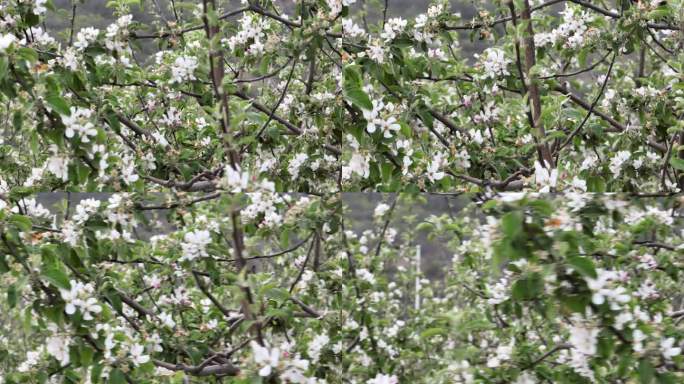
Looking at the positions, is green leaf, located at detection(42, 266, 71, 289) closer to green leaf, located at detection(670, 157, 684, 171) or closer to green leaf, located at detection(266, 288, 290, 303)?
green leaf, located at detection(266, 288, 290, 303)

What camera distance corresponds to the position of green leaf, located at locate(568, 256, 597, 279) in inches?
64.7

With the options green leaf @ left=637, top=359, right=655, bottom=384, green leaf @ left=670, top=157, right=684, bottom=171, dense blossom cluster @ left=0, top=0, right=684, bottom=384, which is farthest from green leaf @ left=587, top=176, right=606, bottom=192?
green leaf @ left=637, top=359, right=655, bottom=384

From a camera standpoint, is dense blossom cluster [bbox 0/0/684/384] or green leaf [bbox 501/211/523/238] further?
dense blossom cluster [bbox 0/0/684/384]

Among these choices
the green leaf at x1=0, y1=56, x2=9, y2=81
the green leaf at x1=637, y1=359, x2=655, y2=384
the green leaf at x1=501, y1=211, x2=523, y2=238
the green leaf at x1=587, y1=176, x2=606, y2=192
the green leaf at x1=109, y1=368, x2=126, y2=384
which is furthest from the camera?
the green leaf at x1=587, y1=176, x2=606, y2=192

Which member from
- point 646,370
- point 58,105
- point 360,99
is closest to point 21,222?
point 58,105

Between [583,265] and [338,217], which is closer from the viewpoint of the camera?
[583,265]

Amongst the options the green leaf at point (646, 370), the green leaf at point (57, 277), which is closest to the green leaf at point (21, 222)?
the green leaf at point (57, 277)

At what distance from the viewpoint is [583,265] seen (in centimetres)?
164

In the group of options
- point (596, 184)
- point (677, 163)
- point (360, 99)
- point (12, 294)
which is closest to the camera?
point (12, 294)

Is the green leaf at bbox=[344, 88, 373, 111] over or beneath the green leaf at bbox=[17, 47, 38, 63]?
beneath

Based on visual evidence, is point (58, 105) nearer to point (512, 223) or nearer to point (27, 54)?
point (27, 54)

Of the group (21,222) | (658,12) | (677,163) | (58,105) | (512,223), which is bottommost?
(512,223)

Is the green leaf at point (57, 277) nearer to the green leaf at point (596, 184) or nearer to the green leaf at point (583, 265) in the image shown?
the green leaf at point (583, 265)

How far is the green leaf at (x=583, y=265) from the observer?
164 cm
